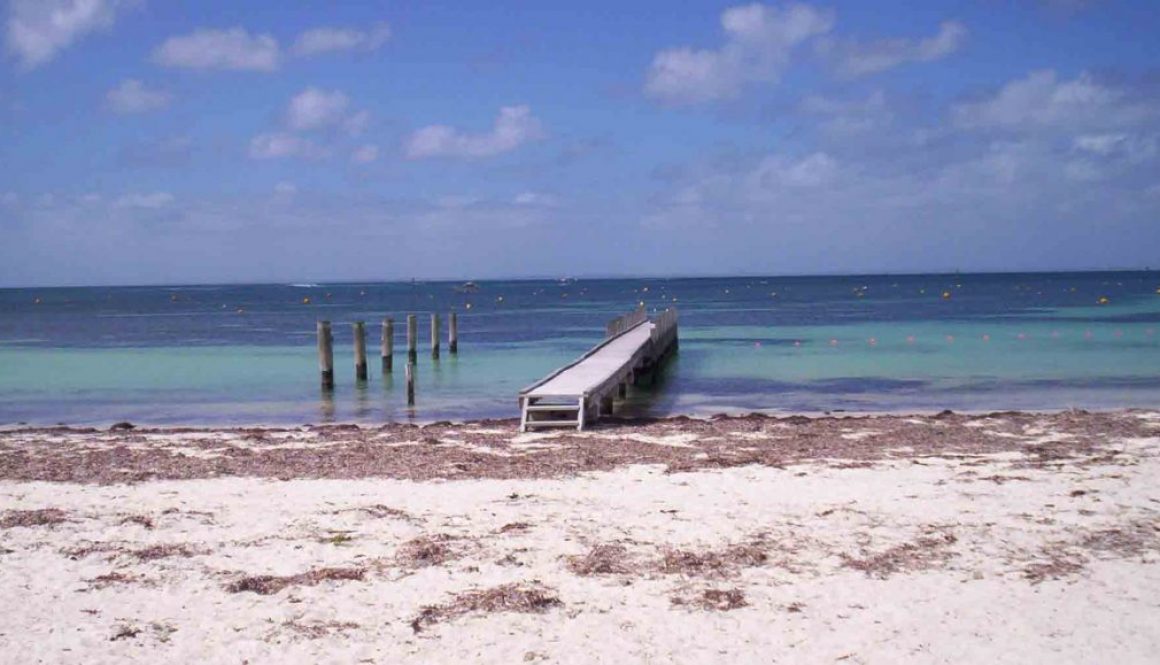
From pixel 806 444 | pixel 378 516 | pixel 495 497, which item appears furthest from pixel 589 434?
pixel 378 516

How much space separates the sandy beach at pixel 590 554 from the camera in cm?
731

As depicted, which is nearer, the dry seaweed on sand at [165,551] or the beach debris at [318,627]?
the beach debris at [318,627]

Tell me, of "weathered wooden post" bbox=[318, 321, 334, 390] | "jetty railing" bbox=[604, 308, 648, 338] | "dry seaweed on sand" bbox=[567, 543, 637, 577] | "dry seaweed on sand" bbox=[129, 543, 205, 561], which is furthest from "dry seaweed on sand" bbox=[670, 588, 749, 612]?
"jetty railing" bbox=[604, 308, 648, 338]

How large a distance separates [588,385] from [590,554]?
9.82 metres

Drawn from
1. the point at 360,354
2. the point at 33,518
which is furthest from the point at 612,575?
the point at 360,354

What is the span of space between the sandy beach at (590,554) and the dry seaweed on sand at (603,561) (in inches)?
1.2

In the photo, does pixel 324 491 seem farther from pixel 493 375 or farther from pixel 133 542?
pixel 493 375

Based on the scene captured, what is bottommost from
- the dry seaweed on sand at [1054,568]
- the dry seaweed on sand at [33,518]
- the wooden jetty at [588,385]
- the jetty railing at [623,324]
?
the dry seaweed on sand at [1054,568]

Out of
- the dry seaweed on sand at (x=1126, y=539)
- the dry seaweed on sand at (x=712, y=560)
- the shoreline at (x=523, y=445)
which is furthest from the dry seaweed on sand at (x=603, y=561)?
the dry seaweed on sand at (x=1126, y=539)

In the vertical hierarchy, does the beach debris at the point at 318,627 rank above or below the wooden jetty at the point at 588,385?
below

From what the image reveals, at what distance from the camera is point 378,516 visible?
1076cm

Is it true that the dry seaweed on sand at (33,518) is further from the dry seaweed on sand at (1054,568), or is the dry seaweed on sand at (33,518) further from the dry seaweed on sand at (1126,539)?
the dry seaweed on sand at (1126,539)

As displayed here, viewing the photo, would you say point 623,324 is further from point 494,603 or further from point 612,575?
point 494,603

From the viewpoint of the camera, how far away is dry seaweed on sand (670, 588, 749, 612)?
793 cm
